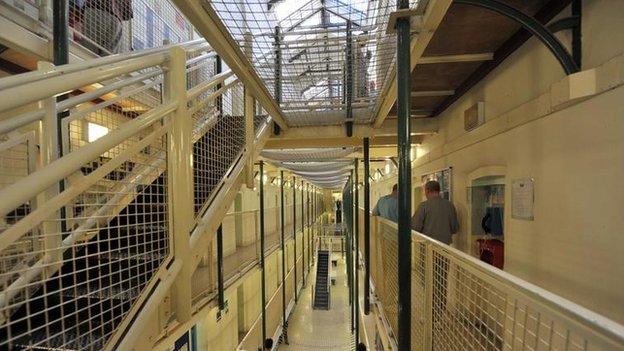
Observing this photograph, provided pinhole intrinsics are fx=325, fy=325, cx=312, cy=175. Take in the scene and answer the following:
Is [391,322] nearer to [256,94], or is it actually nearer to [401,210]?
[401,210]

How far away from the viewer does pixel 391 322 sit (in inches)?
141

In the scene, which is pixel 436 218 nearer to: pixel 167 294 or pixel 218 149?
pixel 218 149

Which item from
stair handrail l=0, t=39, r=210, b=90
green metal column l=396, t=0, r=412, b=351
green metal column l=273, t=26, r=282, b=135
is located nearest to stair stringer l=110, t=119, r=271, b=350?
green metal column l=273, t=26, r=282, b=135

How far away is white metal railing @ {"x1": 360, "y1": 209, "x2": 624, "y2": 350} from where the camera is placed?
816 mm

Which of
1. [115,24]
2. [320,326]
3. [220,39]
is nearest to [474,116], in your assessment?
[220,39]

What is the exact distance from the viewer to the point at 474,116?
3254 mm

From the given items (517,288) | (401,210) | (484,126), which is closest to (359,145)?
(484,126)

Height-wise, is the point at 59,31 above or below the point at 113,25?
below

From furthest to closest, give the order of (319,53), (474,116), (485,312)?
(474,116) → (319,53) → (485,312)

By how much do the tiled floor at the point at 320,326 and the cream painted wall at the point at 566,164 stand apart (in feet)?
23.5

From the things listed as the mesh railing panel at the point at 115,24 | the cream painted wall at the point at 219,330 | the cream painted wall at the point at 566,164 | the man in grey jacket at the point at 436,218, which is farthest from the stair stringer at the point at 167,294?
the cream painted wall at the point at 219,330

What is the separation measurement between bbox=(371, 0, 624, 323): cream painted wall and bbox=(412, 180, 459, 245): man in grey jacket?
0.59 meters

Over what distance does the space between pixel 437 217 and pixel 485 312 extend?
7.04 feet

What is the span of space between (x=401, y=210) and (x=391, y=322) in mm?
2396
